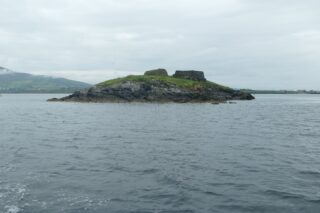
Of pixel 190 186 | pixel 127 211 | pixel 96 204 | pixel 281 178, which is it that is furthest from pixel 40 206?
pixel 281 178

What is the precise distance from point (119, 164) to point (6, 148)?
16.9m

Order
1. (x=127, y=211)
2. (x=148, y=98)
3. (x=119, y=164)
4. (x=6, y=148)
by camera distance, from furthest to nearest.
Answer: (x=148, y=98) < (x=6, y=148) < (x=119, y=164) < (x=127, y=211)

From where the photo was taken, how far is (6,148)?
42.4 m

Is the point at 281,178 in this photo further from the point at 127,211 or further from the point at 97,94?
the point at 97,94

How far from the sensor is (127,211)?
69.0 feet

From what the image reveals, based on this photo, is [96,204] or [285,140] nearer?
[96,204]

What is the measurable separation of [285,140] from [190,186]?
28388mm

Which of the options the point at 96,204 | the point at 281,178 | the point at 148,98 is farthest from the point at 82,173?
the point at 148,98

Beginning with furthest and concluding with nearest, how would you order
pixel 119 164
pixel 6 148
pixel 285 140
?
1. pixel 285 140
2. pixel 6 148
3. pixel 119 164

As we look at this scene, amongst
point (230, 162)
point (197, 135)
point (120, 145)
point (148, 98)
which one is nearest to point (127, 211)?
point (230, 162)

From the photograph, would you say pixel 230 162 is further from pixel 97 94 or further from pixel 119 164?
pixel 97 94

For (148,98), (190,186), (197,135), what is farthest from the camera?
(148,98)

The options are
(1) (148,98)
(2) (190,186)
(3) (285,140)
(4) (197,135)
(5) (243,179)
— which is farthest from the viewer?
(1) (148,98)

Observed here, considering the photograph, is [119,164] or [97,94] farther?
[97,94]
